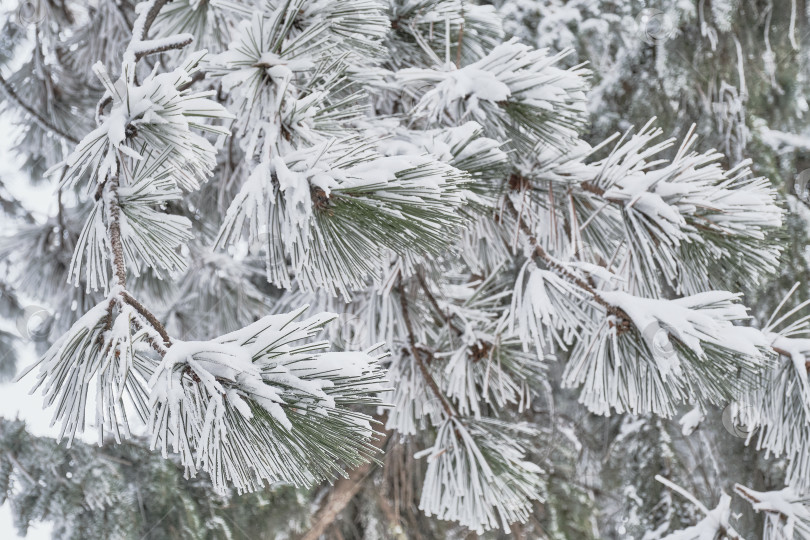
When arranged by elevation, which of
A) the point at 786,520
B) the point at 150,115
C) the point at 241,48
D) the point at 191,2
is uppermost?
the point at 191,2

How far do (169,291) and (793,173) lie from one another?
6.79 feet

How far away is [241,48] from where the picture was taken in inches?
39.3

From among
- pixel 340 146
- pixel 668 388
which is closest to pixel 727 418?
pixel 668 388

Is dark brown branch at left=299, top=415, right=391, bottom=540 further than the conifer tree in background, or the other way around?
dark brown branch at left=299, top=415, right=391, bottom=540

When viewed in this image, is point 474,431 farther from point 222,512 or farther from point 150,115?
point 222,512

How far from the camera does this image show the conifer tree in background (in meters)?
0.71
